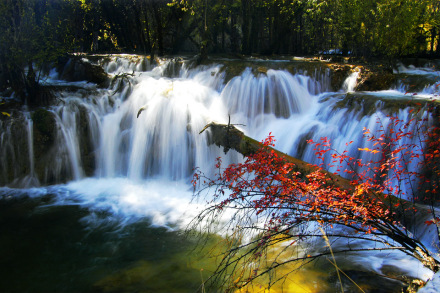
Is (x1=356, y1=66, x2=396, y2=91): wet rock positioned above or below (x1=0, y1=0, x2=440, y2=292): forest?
above

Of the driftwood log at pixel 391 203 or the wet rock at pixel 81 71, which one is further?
the wet rock at pixel 81 71

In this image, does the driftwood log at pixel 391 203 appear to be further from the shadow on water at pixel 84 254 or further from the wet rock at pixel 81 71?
the wet rock at pixel 81 71

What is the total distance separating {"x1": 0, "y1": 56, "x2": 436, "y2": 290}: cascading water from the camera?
868 centimetres

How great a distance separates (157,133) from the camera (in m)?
10.2

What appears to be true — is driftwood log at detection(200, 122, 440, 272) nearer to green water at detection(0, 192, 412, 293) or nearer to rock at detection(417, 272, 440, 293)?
rock at detection(417, 272, 440, 293)

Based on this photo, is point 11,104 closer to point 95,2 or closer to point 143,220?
point 143,220

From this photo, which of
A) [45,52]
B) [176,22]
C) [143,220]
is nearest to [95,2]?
[176,22]

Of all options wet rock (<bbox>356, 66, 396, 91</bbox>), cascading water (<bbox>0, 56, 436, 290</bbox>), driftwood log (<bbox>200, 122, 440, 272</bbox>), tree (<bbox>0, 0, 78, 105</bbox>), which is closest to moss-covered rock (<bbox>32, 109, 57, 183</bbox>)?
cascading water (<bbox>0, 56, 436, 290</bbox>)

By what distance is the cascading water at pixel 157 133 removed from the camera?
8680 mm

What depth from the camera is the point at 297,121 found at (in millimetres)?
10922

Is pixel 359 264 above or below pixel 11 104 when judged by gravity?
below

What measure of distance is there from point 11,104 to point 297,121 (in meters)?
9.41

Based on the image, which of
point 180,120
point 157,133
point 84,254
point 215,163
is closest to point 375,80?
point 215,163

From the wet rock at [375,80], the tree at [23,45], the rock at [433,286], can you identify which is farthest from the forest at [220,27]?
the rock at [433,286]
